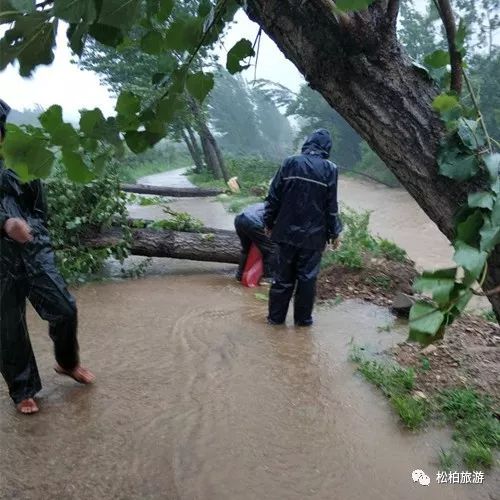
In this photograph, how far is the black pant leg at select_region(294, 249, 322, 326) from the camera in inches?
180

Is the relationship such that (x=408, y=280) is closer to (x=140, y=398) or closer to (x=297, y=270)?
(x=297, y=270)

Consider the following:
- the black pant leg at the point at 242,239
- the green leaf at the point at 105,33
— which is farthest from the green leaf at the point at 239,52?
the black pant leg at the point at 242,239

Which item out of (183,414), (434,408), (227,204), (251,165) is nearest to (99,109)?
(183,414)

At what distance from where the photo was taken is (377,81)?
129 cm

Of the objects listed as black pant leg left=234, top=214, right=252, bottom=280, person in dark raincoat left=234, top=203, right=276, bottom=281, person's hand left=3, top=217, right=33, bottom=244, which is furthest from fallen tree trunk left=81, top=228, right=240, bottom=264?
person's hand left=3, top=217, right=33, bottom=244

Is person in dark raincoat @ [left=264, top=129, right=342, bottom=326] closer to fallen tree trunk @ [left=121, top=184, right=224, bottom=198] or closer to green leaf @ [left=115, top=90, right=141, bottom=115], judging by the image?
green leaf @ [left=115, top=90, right=141, bottom=115]

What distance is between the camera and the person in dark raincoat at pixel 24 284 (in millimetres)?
2635

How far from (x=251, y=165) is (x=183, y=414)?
2211 centimetres

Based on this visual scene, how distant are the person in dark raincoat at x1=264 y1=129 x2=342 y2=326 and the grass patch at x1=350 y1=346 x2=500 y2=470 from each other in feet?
4.06

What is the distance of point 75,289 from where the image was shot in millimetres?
5762

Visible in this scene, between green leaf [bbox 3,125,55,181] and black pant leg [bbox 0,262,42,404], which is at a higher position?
green leaf [bbox 3,125,55,181]

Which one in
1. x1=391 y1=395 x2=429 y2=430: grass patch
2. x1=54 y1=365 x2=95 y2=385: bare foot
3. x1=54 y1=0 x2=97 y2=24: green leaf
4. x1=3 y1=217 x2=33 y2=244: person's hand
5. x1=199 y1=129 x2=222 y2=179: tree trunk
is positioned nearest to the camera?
x1=54 y1=0 x2=97 y2=24: green leaf

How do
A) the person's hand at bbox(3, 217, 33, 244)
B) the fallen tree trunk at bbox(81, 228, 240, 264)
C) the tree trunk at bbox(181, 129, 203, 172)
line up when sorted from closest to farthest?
the person's hand at bbox(3, 217, 33, 244), the fallen tree trunk at bbox(81, 228, 240, 264), the tree trunk at bbox(181, 129, 203, 172)

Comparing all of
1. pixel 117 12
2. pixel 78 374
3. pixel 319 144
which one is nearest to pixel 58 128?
pixel 117 12
